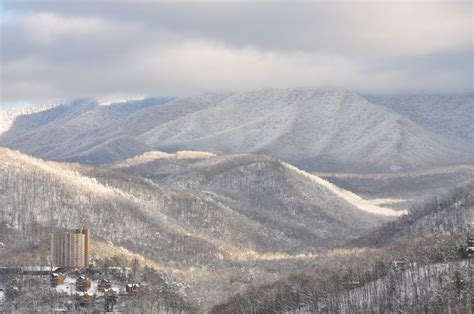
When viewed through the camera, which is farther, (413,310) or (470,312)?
(413,310)

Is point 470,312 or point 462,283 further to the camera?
point 462,283
